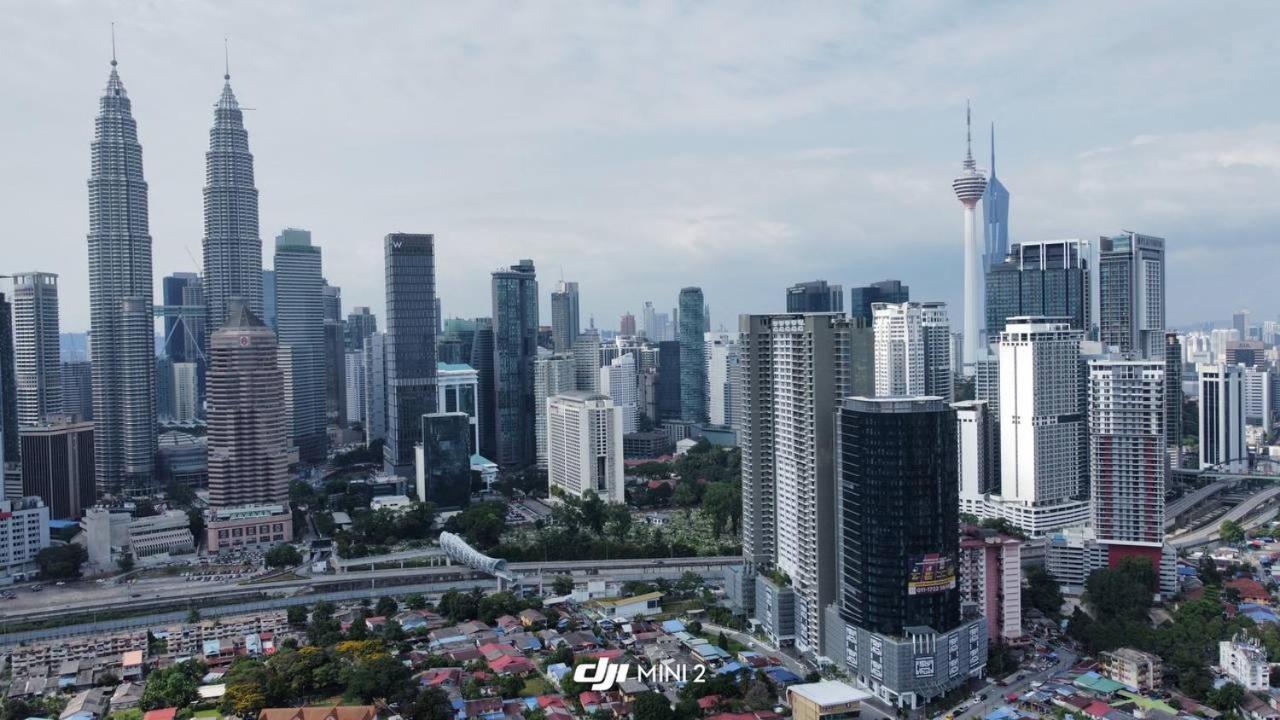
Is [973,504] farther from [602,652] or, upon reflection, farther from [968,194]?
[968,194]

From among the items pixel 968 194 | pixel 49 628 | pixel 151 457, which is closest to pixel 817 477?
pixel 49 628

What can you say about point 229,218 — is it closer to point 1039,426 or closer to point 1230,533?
point 1039,426

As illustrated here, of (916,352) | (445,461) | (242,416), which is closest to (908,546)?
(445,461)

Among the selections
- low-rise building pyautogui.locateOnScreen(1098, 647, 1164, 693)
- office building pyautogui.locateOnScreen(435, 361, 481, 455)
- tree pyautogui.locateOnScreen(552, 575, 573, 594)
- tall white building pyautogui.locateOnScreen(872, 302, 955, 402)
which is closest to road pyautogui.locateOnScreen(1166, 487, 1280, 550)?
tall white building pyautogui.locateOnScreen(872, 302, 955, 402)

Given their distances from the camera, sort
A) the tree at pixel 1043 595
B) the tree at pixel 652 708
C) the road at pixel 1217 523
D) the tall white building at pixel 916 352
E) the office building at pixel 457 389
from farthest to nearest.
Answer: the office building at pixel 457 389, the tall white building at pixel 916 352, the road at pixel 1217 523, the tree at pixel 1043 595, the tree at pixel 652 708

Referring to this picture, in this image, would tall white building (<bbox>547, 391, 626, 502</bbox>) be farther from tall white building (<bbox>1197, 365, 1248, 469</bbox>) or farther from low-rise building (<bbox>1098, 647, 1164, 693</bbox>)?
tall white building (<bbox>1197, 365, 1248, 469</bbox>)

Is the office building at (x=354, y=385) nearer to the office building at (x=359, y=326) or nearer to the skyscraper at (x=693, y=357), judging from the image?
the office building at (x=359, y=326)

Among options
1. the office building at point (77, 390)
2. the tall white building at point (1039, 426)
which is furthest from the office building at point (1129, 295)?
the office building at point (77, 390)
